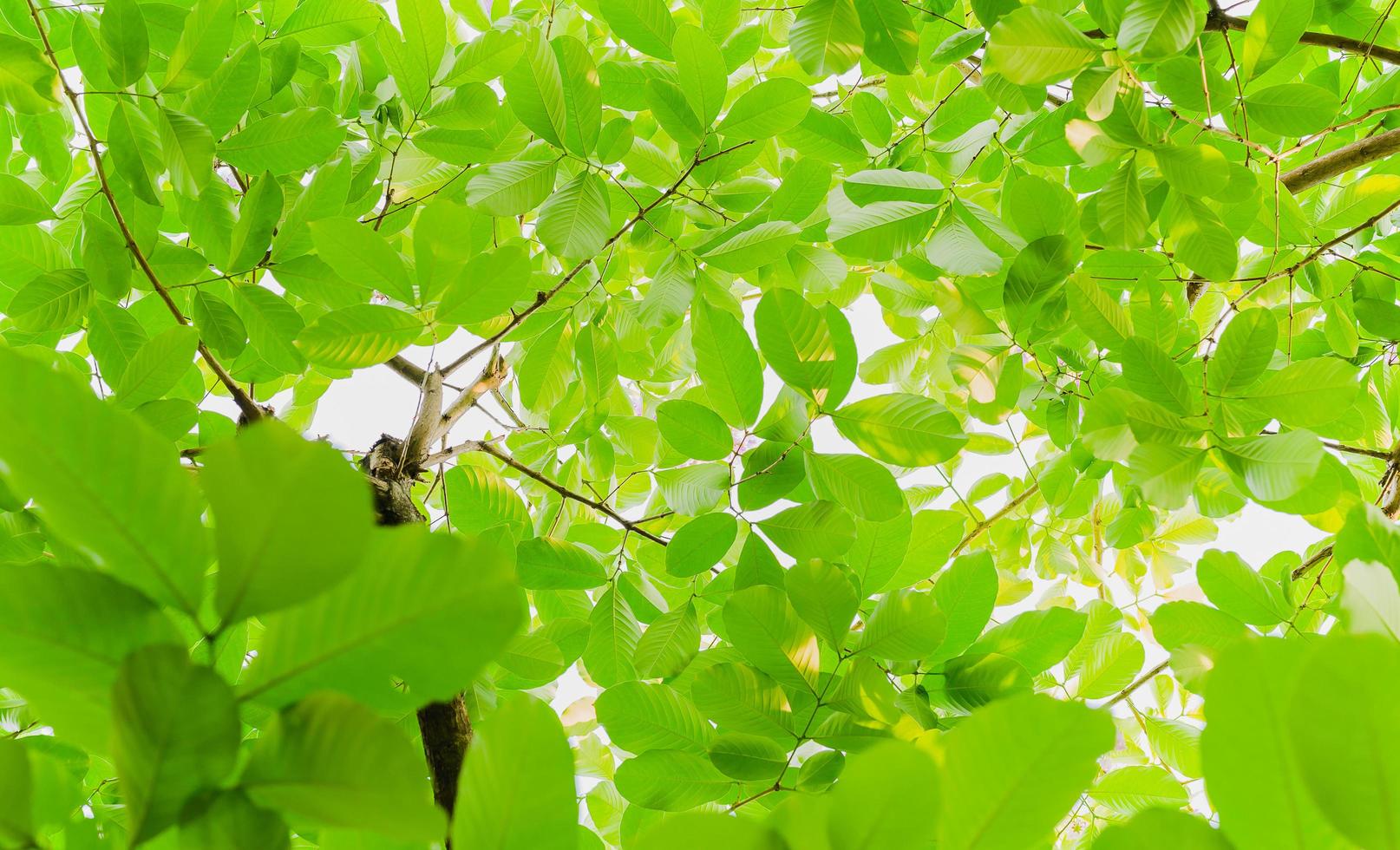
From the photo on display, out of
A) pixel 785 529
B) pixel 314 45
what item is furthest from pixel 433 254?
pixel 314 45

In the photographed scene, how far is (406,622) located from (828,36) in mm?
901

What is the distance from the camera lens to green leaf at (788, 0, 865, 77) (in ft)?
3.14

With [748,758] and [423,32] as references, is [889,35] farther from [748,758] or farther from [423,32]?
[748,758]

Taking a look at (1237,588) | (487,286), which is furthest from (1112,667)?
(487,286)

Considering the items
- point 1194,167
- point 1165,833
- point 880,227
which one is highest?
point 880,227

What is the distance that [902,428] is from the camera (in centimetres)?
86

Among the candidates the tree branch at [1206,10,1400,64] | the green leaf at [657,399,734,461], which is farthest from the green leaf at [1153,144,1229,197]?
the green leaf at [657,399,734,461]

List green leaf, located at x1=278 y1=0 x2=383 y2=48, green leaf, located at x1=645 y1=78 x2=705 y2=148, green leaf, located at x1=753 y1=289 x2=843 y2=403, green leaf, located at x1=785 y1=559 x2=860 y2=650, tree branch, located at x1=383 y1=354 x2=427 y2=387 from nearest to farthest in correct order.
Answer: green leaf, located at x1=785 y1=559 x2=860 y2=650 < green leaf, located at x1=753 y1=289 x2=843 y2=403 < green leaf, located at x1=645 y1=78 x2=705 y2=148 < green leaf, located at x1=278 y1=0 x2=383 y2=48 < tree branch, located at x1=383 y1=354 x2=427 y2=387

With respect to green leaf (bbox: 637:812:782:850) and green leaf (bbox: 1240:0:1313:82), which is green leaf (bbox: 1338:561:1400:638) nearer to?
green leaf (bbox: 637:812:782:850)

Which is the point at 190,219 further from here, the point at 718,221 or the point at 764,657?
the point at 764,657

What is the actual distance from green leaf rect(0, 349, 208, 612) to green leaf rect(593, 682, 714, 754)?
0.54 meters

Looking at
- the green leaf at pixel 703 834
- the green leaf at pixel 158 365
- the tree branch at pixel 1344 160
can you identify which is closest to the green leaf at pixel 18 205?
the green leaf at pixel 158 365

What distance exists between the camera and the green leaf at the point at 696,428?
949mm

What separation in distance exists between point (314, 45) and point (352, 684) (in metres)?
1.24
